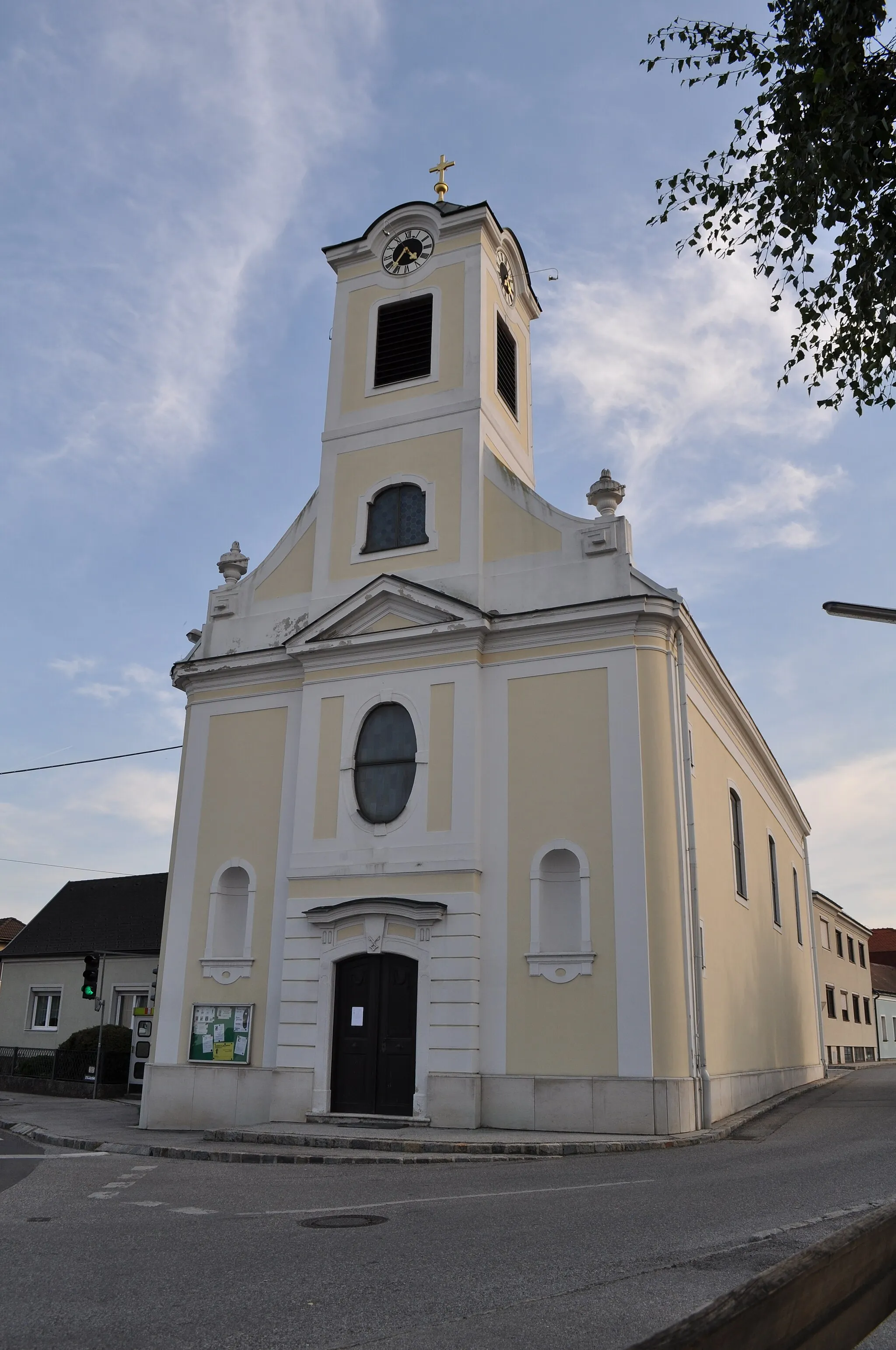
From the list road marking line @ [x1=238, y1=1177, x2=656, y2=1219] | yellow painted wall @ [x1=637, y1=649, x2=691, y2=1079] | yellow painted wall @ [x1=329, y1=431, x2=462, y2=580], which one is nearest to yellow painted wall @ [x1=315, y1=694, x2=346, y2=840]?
yellow painted wall @ [x1=329, y1=431, x2=462, y2=580]

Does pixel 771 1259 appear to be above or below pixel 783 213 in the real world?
below

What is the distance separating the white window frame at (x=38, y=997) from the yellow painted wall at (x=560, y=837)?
2237 centimetres

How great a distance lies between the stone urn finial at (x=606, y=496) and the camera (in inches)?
755

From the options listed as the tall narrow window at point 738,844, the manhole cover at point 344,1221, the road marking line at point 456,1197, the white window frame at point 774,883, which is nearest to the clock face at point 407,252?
the tall narrow window at point 738,844

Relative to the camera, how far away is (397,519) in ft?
68.0

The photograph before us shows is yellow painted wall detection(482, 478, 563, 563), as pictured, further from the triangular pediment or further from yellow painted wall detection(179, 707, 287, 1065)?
yellow painted wall detection(179, 707, 287, 1065)

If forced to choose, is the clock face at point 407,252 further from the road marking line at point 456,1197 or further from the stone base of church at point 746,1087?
the road marking line at point 456,1197

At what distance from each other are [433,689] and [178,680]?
5.90 metres

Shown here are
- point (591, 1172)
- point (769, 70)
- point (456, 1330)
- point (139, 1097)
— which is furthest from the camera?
point (139, 1097)

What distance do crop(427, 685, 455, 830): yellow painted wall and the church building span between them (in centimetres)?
4

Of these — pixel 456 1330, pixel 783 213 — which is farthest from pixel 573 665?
pixel 456 1330

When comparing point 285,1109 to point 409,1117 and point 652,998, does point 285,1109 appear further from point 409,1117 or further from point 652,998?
point 652,998

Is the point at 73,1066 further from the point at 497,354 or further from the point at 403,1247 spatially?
the point at 403,1247

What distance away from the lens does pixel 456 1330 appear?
5016 mm
